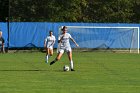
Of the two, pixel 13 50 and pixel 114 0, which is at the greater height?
pixel 114 0

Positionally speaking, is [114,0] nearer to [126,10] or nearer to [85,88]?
[126,10]

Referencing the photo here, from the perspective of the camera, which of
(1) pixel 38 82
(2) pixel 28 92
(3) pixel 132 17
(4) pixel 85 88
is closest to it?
(2) pixel 28 92

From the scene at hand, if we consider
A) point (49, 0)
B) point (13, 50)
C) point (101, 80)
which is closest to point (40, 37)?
point (13, 50)

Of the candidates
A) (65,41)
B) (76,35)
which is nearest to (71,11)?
(76,35)

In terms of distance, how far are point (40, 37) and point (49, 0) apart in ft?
25.9

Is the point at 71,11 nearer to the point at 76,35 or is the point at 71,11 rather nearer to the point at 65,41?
the point at 76,35

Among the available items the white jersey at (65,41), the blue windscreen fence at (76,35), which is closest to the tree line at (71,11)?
the blue windscreen fence at (76,35)

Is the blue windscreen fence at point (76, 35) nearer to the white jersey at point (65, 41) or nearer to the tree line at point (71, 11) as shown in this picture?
the tree line at point (71, 11)

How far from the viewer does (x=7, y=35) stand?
5088 centimetres

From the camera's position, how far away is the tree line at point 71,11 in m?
55.7

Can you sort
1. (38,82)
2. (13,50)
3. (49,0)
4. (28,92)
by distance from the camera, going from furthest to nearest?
(49,0) < (13,50) < (38,82) < (28,92)

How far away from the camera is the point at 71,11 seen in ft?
192

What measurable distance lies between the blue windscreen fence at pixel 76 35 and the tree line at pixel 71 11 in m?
3.63

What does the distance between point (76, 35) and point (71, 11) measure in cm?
846
